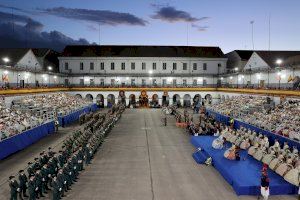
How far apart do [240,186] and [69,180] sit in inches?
362

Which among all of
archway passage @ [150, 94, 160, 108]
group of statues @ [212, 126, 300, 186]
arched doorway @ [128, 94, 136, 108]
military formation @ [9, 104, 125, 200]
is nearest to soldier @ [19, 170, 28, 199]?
military formation @ [9, 104, 125, 200]

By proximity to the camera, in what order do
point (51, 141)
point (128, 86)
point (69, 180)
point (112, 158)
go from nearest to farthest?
point (69, 180) < point (112, 158) < point (51, 141) < point (128, 86)

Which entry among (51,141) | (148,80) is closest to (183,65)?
(148,80)

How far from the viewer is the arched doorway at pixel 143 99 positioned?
74.2m

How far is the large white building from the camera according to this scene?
80.8m

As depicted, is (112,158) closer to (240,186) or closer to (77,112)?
(240,186)

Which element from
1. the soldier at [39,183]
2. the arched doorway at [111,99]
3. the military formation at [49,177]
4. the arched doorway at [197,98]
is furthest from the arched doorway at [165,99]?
the soldier at [39,183]

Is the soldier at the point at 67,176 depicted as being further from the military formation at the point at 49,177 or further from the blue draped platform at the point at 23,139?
the blue draped platform at the point at 23,139

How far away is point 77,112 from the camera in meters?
51.5

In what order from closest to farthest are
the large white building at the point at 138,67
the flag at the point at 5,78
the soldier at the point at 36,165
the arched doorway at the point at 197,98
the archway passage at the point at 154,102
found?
the soldier at the point at 36,165, the flag at the point at 5,78, the archway passage at the point at 154,102, the arched doorway at the point at 197,98, the large white building at the point at 138,67

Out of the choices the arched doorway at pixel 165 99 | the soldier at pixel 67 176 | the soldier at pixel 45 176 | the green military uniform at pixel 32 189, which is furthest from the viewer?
the arched doorway at pixel 165 99

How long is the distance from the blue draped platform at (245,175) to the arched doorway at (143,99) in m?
49.0

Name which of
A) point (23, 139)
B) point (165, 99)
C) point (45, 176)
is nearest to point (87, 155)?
point (45, 176)

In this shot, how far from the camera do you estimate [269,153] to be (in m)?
21.8
